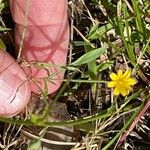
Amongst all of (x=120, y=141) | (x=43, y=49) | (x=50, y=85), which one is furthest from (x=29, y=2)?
(x=120, y=141)

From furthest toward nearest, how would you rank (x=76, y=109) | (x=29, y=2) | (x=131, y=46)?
(x=76, y=109) → (x=131, y=46) → (x=29, y=2)

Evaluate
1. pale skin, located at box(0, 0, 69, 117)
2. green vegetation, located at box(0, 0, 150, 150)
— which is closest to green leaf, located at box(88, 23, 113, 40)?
green vegetation, located at box(0, 0, 150, 150)

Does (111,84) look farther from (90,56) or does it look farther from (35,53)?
(35,53)

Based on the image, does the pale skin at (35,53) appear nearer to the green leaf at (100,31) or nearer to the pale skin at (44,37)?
the pale skin at (44,37)

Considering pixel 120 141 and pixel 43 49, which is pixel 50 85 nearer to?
pixel 43 49

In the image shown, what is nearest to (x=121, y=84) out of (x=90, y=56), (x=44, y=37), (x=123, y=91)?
(x=123, y=91)

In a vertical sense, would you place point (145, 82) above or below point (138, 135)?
above

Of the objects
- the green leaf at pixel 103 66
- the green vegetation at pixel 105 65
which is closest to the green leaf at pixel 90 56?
the green vegetation at pixel 105 65

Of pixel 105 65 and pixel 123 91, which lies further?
pixel 105 65
